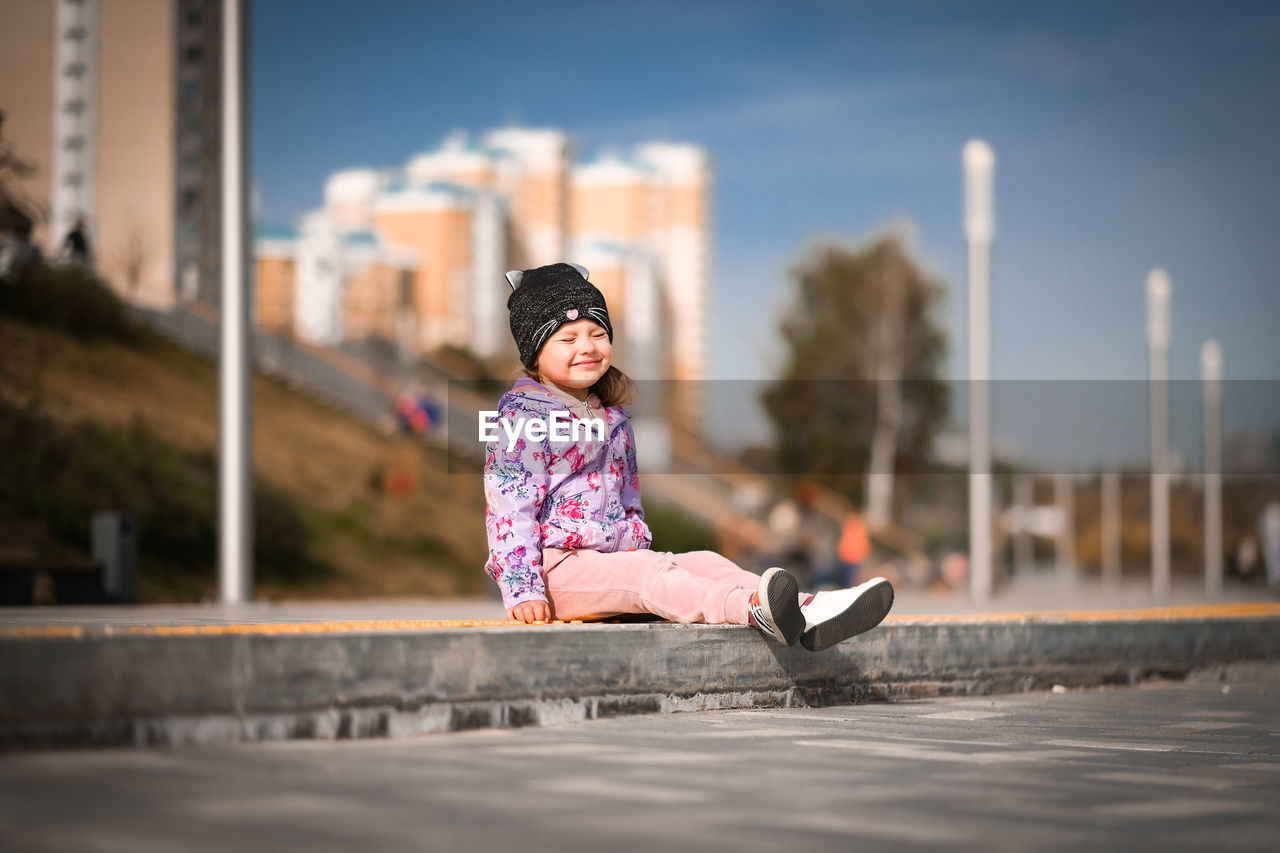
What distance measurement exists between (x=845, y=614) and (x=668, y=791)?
5.82ft

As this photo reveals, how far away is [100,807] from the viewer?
10.3 ft

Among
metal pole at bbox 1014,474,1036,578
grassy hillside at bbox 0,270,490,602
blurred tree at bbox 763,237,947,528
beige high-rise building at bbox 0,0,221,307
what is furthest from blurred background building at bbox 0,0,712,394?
metal pole at bbox 1014,474,1036,578

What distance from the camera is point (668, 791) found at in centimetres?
359

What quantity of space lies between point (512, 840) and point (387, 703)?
1545mm

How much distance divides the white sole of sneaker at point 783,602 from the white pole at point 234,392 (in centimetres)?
804

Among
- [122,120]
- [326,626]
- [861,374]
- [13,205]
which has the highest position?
[122,120]

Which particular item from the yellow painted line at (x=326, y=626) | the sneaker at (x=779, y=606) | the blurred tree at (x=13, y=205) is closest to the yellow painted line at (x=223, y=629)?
the yellow painted line at (x=326, y=626)

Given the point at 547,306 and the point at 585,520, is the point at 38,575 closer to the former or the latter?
the point at 547,306

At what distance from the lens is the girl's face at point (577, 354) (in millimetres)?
5896

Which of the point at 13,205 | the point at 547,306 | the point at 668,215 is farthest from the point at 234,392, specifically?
the point at 668,215

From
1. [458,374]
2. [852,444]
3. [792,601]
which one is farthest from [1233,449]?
[792,601]

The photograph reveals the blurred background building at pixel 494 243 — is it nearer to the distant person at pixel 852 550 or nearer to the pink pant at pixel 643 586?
the distant person at pixel 852 550

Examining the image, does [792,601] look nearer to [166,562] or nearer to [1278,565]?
[166,562]

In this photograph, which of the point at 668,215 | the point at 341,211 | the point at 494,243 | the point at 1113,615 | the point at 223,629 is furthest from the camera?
the point at 668,215
